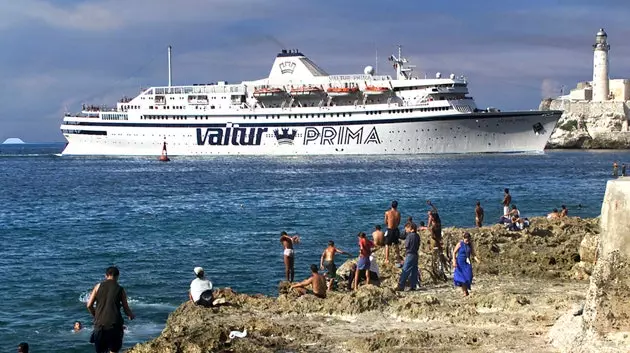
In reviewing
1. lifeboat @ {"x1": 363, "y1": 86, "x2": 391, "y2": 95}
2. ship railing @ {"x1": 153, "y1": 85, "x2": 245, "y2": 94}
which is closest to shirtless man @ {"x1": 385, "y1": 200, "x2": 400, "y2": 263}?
lifeboat @ {"x1": 363, "y1": 86, "x2": 391, "y2": 95}

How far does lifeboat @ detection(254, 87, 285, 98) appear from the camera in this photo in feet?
252

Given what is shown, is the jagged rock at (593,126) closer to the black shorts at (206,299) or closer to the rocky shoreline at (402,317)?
the rocky shoreline at (402,317)

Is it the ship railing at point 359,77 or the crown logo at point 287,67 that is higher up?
the crown logo at point 287,67

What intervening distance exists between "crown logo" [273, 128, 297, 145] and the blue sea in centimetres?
1029

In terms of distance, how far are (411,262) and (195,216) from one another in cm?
2054

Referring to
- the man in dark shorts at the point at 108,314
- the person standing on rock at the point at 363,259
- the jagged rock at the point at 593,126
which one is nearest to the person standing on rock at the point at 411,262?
the person standing on rock at the point at 363,259

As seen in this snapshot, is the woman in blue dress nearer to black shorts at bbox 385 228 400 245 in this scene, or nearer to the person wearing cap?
black shorts at bbox 385 228 400 245

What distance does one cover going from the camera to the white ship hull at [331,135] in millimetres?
71750

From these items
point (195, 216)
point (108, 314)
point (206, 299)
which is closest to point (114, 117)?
point (195, 216)

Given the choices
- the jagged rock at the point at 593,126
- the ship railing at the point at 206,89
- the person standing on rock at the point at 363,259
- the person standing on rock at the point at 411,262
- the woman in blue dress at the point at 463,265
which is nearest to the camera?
the woman in blue dress at the point at 463,265

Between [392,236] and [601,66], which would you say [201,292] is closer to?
[392,236]

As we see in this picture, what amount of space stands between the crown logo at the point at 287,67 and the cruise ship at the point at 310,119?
0.10 m

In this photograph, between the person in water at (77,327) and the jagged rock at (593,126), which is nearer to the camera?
the person in water at (77,327)

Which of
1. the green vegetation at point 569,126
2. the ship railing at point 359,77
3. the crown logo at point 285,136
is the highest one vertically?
the ship railing at point 359,77
